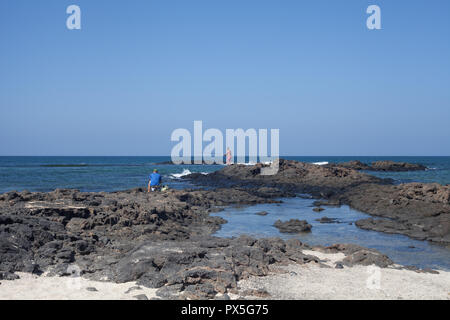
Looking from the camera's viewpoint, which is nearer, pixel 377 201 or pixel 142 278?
pixel 142 278

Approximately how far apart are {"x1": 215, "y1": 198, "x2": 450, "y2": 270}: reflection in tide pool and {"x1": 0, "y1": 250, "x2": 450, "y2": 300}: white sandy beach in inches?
76.8

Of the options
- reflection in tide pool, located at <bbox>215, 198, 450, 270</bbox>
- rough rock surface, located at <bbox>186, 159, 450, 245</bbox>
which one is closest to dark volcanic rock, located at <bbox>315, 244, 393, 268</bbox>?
reflection in tide pool, located at <bbox>215, 198, 450, 270</bbox>

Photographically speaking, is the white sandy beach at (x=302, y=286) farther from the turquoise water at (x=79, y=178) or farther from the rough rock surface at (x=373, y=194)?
the turquoise water at (x=79, y=178)

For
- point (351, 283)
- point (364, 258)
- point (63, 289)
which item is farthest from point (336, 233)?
point (63, 289)

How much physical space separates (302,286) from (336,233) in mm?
6817

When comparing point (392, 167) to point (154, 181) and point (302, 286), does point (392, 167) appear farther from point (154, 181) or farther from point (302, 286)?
point (302, 286)

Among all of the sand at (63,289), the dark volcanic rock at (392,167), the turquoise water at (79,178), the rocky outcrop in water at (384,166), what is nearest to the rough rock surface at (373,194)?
the turquoise water at (79,178)

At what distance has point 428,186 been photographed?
65.2 ft
